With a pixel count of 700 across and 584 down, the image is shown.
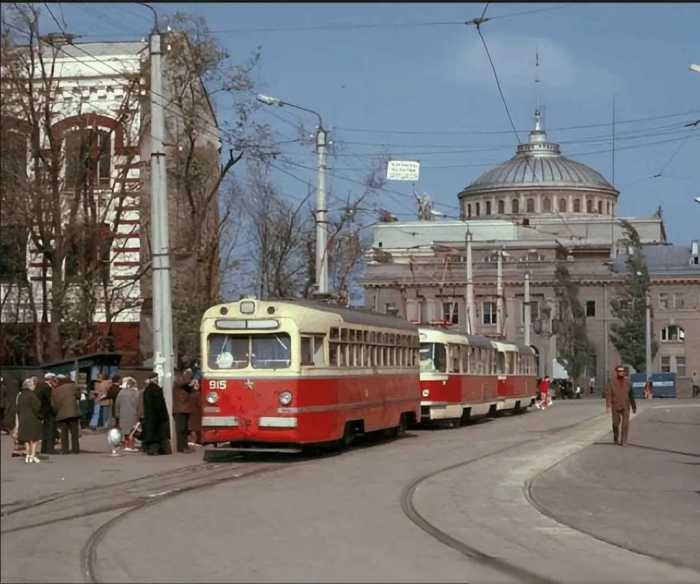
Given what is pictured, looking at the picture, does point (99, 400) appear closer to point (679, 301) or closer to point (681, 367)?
point (681, 367)

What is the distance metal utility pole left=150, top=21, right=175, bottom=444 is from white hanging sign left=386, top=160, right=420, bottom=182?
61.2 ft

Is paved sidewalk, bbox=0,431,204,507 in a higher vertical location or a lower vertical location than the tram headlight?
lower

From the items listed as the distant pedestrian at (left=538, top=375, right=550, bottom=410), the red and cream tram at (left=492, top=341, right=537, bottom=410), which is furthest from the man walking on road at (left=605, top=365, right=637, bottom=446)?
the distant pedestrian at (left=538, top=375, right=550, bottom=410)

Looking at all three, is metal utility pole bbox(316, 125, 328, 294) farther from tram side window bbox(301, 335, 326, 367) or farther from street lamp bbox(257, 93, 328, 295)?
tram side window bbox(301, 335, 326, 367)

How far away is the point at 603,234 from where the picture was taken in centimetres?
12031

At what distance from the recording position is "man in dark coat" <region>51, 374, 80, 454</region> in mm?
21578

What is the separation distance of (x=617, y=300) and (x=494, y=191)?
93.1ft

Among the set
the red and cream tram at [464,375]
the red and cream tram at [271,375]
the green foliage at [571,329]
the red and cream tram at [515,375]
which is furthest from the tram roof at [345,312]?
the green foliage at [571,329]

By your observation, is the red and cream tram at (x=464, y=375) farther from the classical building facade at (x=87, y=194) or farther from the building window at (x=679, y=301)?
the building window at (x=679, y=301)

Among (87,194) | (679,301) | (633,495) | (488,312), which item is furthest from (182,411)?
(679,301)

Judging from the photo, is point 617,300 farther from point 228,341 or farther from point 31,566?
point 31,566

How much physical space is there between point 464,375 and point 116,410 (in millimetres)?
15133

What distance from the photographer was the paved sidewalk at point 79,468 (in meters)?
9.77

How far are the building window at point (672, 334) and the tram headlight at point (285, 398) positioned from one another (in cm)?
8706
